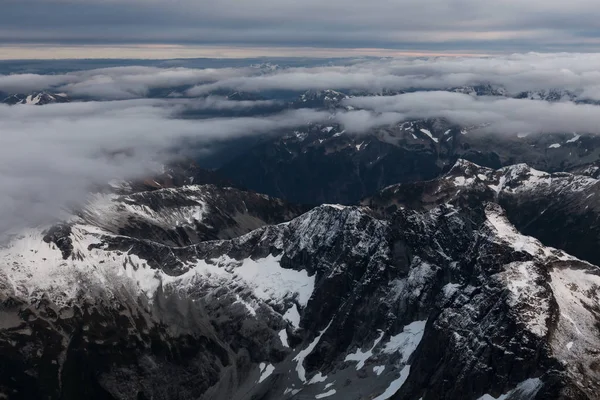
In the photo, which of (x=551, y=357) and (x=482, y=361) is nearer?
(x=551, y=357)

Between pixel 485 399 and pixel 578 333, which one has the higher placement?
pixel 578 333

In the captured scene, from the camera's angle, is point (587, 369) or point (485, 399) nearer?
point (587, 369)

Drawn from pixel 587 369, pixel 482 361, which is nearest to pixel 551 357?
pixel 587 369

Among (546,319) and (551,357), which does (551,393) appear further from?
(546,319)

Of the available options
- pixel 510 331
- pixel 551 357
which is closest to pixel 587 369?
pixel 551 357

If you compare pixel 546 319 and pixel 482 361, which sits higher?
pixel 546 319

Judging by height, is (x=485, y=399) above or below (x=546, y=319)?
below

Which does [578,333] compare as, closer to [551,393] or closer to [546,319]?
[546,319]

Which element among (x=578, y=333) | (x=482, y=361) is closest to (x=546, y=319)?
(x=578, y=333)
